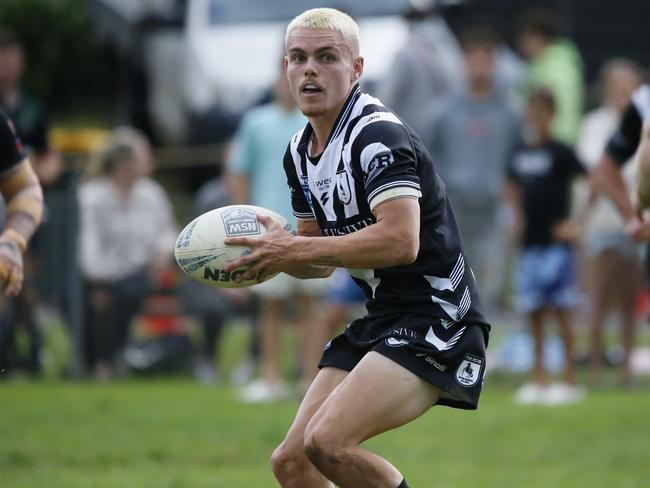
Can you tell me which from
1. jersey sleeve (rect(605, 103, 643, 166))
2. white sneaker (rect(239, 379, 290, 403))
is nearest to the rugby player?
jersey sleeve (rect(605, 103, 643, 166))

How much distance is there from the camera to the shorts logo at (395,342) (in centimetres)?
521

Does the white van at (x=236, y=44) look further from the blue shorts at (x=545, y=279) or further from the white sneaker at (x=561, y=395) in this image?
the white sneaker at (x=561, y=395)

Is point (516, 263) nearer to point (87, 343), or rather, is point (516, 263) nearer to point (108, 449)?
point (87, 343)

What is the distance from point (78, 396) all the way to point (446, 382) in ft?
18.7

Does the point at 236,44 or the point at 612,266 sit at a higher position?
the point at 236,44

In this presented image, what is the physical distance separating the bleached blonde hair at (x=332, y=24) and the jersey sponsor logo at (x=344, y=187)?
48 cm

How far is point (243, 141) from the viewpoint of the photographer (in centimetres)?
1085

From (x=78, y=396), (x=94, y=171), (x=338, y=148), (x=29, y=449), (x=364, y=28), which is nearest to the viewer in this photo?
(x=338, y=148)

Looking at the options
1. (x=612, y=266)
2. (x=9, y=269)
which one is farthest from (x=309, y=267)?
(x=612, y=266)

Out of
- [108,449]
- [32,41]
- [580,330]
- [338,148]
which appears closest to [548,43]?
[580,330]

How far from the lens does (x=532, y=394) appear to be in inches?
413

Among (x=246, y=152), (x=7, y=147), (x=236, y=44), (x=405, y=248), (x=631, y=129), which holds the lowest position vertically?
(x=246, y=152)

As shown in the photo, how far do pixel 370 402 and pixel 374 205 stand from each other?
0.75 metres

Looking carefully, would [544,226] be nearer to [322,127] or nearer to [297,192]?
[297,192]
